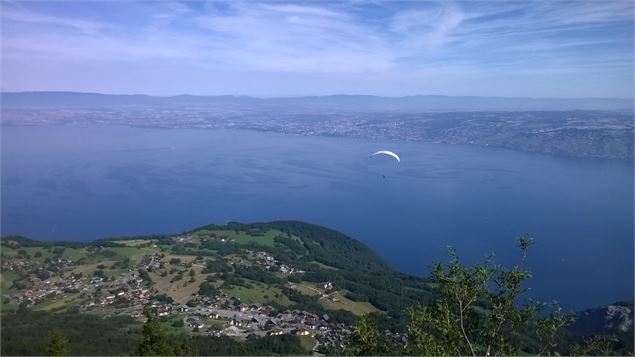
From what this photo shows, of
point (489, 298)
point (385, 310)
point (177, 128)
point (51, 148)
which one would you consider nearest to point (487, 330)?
point (489, 298)

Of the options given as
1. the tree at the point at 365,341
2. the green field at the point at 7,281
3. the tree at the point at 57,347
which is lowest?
the green field at the point at 7,281

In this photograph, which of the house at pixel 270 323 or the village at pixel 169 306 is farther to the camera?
the house at pixel 270 323

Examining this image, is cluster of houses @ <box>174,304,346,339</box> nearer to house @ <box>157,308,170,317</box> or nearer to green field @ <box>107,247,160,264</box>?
house @ <box>157,308,170,317</box>

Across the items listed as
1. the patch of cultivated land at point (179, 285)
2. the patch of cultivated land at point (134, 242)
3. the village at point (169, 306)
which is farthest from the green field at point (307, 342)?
the patch of cultivated land at point (134, 242)

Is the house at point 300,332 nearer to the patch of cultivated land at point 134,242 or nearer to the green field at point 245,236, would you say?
the green field at point 245,236

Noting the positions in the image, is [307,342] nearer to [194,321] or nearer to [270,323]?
[270,323]

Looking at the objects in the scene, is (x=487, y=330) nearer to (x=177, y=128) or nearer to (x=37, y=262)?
(x=37, y=262)

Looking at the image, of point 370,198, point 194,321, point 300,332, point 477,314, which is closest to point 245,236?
point 194,321
